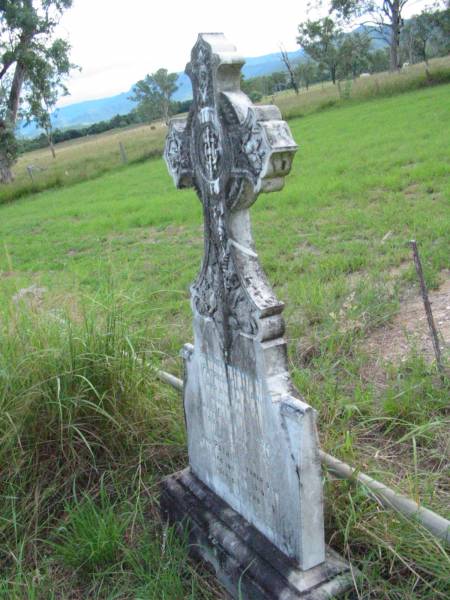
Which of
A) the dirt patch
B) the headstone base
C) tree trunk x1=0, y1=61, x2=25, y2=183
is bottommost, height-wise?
the headstone base

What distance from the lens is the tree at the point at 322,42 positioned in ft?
175

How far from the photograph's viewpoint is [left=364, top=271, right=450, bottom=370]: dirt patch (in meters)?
4.03

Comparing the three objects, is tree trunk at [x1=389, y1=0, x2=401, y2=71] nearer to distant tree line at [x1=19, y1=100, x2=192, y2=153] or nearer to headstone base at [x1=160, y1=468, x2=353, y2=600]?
distant tree line at [x1=19, y1=100, x2=192, y2=153]

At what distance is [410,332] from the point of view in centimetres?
432

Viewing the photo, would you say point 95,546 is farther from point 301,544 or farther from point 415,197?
point 415,197

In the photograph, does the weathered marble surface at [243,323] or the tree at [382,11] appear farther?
the tree at [382,11]

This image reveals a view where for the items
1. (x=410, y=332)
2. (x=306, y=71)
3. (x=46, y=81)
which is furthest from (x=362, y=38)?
(x=410, y=332)

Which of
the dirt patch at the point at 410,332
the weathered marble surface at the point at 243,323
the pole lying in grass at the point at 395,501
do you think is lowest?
the dirt patch at the point at 410,332

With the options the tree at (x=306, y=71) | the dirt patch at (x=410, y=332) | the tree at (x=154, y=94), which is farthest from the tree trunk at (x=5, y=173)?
the tree at (x=154, y=94)

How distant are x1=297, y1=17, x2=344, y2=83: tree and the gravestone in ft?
174

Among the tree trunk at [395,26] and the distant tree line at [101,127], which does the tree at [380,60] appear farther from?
the tree trunk at [395,26]

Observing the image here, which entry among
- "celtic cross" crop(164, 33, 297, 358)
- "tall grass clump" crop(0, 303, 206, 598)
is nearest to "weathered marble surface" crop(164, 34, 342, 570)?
"celtic cross" crop(164, 33, 297, 358)

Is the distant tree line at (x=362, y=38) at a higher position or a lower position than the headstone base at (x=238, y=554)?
higher

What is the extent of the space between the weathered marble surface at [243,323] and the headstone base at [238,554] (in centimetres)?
5
